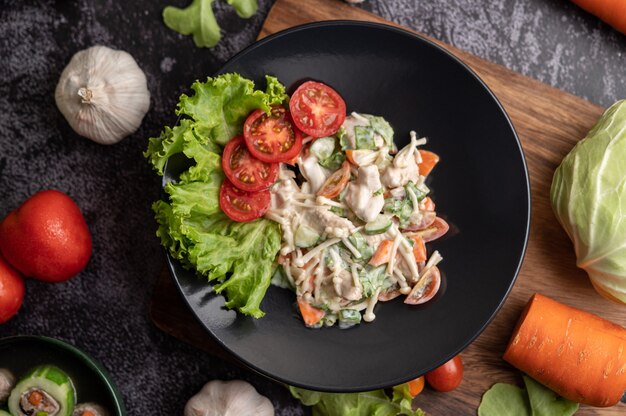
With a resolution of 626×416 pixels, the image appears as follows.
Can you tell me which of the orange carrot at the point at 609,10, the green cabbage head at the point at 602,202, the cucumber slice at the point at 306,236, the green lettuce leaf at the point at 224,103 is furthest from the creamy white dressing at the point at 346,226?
the orange carrot at the point at 609,10

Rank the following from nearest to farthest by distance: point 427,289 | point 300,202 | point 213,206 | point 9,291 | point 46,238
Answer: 1. point 213,206
2. point 300,202
3. point 427,289
4. point 46,238
5. point 9,291

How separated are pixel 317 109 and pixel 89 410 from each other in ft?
5.91

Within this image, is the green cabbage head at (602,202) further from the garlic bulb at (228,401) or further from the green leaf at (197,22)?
the green leaf at (197,22)

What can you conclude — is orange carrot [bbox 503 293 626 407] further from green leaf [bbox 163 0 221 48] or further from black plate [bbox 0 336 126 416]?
green leaf [bbox 163 0 221 48]

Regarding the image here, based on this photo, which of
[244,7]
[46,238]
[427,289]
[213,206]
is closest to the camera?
[213,206]

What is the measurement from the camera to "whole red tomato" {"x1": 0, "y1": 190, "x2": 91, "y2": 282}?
3211 millimetres

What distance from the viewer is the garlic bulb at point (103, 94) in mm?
3268

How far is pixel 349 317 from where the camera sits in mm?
2990

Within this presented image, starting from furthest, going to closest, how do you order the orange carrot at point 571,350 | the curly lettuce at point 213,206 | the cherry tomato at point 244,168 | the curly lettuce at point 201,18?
the curly lettuce at point 201,18 → the orange carrot at point 571,350 → the cherry tomato at point 244,168 → the curly lettuce at point 213,206

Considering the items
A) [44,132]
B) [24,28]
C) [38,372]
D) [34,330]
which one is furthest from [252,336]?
[24,28]

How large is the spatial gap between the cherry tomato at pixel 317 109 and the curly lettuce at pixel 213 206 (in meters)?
0.09

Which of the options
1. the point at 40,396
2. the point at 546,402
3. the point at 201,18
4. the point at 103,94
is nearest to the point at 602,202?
the point at 546,402

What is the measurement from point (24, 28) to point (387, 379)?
8.49 ft

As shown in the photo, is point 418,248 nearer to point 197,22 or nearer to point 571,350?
point 571,350
